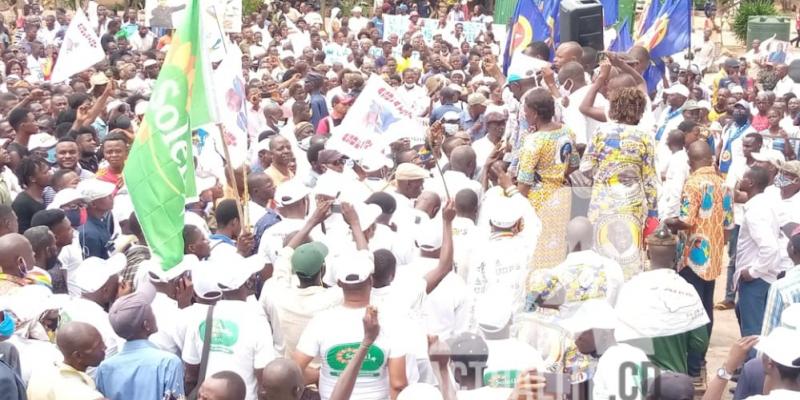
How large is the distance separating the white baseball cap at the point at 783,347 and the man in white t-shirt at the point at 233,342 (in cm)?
222

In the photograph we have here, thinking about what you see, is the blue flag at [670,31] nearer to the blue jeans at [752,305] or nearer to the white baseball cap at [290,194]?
the blue jeans at [752,305]

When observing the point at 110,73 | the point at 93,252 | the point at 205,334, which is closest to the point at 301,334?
the point at 205,334

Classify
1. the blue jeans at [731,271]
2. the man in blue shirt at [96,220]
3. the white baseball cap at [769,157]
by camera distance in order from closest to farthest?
the man in blue shirt at [96,220] < the white baseball cap at [769,157] < the blue jeans at [731,271]

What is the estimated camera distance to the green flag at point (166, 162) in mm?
6809

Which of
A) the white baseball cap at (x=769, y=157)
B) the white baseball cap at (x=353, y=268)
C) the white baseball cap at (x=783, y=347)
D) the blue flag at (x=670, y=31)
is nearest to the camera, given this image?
the white baseball cap at (x=783, y=347)

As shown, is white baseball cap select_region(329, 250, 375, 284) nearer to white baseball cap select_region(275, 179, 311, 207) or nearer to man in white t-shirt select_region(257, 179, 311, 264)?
man in white t-shirt select_region(257, 179, 311, 264)

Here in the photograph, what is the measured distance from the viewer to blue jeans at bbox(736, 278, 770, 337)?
8578 mm

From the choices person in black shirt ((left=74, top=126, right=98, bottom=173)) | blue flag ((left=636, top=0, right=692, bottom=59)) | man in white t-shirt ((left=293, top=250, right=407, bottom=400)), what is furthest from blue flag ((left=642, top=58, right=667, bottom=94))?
man in white t-shirt ((left=293, top=250, right=407, bottom=400))

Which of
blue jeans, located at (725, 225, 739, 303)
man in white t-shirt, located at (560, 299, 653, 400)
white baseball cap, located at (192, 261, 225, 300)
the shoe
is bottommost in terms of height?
the shoe

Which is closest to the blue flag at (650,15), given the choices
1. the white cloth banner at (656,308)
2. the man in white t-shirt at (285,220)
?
the man in white t-shirt at (285,220)

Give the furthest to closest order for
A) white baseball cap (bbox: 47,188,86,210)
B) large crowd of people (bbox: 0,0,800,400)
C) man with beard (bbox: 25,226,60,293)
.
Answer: white baseball cap (bbox: 47,188,86,210) < man with beard (bbox: 25,226,60,293) < large crowd of people (bbox: 0,0,800,400)

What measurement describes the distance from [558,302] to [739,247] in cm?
288

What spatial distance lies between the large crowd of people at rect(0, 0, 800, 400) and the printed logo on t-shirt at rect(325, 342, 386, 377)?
10mm

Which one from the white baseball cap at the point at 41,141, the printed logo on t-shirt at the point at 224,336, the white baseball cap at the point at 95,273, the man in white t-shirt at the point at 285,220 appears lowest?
the white baseball cap at the point at 41,141
